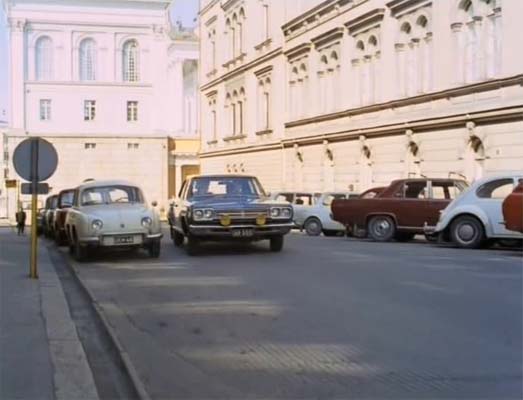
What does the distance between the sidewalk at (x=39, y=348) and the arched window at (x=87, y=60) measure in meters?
62.6

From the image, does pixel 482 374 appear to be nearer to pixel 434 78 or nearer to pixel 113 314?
pixel 113 314

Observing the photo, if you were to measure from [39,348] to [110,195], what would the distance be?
10.5 meters

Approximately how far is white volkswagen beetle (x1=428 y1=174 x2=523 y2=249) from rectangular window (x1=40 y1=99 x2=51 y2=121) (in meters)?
57.6

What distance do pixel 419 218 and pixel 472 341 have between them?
45.5 feet

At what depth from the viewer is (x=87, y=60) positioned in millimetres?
73375

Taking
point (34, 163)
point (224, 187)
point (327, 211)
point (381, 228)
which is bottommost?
point (381, 228)

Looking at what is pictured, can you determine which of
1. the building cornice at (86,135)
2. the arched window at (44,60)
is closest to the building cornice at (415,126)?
the building cornice at (86,135)

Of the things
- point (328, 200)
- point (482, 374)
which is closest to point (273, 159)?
point (328, 200)

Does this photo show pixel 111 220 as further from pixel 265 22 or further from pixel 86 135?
pixel 86 135

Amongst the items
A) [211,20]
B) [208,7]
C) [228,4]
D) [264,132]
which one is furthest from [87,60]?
[264,132]

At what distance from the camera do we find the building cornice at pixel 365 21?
33.8 m

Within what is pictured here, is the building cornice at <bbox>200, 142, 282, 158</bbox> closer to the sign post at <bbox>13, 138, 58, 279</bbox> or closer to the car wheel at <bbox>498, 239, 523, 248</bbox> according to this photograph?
the car wheel at <bbox>498, 239, 523, 248</bbox>

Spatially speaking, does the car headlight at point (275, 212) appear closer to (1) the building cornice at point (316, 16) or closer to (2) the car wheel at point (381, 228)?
(2) the car wheel at point (381, 228)

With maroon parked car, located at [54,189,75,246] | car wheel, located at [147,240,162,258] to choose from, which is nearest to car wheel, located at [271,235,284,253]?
car wheel, located at [147,240,162,258]
